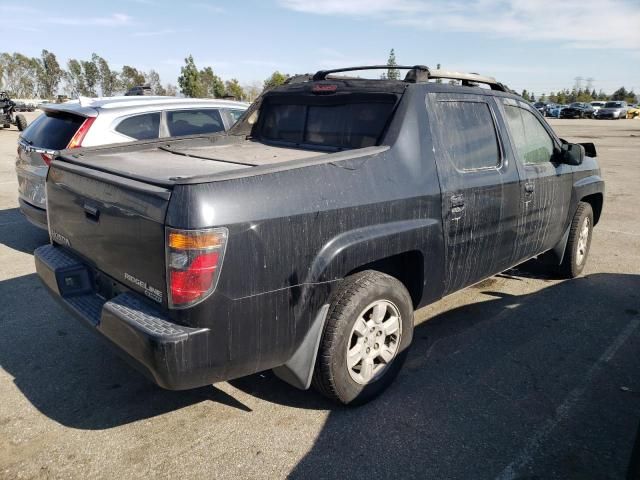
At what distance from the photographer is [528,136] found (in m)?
4.36

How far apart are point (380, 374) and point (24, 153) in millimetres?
5039

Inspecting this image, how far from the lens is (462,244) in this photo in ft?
11.6

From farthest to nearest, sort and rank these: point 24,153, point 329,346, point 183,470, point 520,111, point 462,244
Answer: point 24,153 → point 520,111 → point 462,244 → point 329,346 → point 183,470

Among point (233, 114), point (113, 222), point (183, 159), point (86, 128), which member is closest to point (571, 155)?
point (183, 159)

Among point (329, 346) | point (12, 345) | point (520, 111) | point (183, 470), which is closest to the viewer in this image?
point (183, 470)

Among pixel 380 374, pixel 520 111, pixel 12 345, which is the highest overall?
pixel 520 111

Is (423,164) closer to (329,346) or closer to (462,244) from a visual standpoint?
(462,244)

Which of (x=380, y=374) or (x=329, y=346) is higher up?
(x=329, y=346)

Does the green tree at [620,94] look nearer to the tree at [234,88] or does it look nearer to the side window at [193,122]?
the tree at [234,88]

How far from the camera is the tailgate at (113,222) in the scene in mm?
2465

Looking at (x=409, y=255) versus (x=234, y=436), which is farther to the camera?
(x=409, y=255)

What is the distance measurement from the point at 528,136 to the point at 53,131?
5.00 meters

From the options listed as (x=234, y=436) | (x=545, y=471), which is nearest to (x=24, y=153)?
(x=234, y=436)

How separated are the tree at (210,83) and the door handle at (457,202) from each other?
53.1 metres
